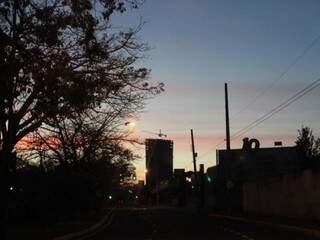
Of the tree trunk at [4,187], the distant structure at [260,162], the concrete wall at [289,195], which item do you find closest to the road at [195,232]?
the concrete wall at [289,195]

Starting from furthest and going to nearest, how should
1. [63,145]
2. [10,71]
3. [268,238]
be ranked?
[63,145]
[268,238]
[10,71]

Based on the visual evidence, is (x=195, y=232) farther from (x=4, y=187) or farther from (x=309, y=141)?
(x=309, y=141)

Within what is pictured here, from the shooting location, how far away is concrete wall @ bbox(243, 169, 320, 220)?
132 feet

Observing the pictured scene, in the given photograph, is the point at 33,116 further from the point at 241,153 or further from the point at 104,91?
the point at 241,153

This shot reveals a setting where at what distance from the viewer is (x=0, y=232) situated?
22.7m

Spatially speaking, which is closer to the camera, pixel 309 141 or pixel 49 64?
pixel 49 64

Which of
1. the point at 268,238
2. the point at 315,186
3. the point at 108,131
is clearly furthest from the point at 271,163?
the point at 268,238

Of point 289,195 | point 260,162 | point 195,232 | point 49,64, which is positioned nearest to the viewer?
point 49,64

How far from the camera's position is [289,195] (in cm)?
4638

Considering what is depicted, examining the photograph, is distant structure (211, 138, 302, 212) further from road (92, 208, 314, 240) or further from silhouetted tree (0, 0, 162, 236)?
silhouetted tree (0, 0, 162, 236)

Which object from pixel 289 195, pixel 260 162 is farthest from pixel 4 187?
pixel 260 162

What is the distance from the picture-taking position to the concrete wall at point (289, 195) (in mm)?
40312

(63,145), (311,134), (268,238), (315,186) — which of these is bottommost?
(268,238)

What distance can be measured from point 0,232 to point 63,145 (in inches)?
1141
